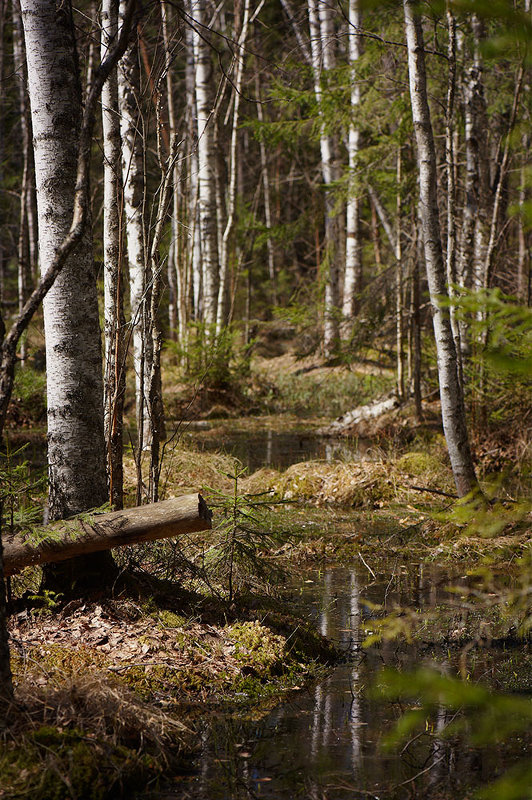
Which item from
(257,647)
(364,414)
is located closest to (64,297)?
(257,647)

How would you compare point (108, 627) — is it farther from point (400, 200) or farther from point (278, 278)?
point (278, 278)

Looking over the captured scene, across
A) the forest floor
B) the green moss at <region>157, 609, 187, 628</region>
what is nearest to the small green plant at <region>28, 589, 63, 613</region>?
the forest floor

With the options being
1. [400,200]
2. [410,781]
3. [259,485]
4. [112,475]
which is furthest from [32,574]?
[400,200]

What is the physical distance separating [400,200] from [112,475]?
29.5 ft

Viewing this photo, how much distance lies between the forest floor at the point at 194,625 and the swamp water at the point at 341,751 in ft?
0.51

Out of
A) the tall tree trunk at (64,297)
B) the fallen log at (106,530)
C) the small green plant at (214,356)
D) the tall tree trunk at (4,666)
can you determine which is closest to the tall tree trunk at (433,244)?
the fallen log at (106,530)

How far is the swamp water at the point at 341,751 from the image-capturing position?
3.31 metres

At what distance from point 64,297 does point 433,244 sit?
4.16 metres

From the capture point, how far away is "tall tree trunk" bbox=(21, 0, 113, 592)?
4.29 m

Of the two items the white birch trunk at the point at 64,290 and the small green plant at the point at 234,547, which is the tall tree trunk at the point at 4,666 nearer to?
the white birch trunk at the point at 64,290

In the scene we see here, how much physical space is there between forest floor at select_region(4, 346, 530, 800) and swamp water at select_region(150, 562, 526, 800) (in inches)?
6.1

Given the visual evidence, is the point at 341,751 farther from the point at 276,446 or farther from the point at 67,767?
the point at 276,446

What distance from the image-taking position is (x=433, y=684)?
5.95 ft

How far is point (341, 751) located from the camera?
145 inches
